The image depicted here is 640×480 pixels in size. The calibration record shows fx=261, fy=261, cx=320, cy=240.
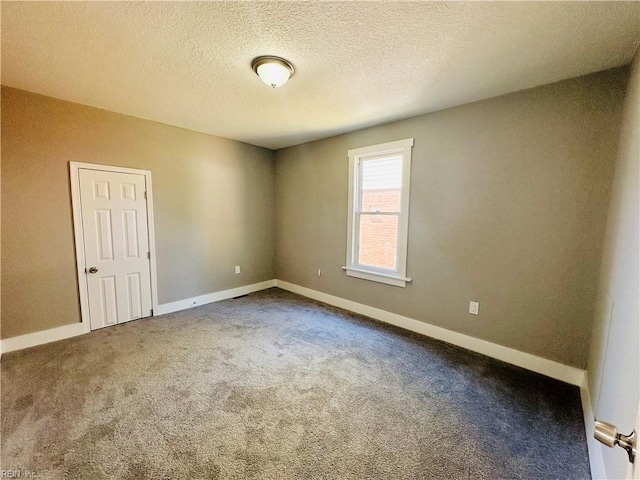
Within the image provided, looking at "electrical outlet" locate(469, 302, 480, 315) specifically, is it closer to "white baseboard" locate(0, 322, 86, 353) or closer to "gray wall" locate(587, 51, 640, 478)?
"gray wall" locate(587, 51, 640, 478)

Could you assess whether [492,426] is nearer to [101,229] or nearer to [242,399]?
[242,399]

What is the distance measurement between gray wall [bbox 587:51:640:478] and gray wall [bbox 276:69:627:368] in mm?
170

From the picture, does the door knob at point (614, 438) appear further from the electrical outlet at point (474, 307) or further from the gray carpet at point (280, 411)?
the electrical outlet at point (474, 307)

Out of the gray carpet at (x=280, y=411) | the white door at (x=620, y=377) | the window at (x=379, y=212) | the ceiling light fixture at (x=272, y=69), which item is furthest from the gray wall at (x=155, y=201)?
the white door at (x=620, y=377)

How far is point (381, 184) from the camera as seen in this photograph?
137 inches

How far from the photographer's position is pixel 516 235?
244 cm

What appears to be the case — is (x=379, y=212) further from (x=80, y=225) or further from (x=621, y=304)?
(x=80, y=225)

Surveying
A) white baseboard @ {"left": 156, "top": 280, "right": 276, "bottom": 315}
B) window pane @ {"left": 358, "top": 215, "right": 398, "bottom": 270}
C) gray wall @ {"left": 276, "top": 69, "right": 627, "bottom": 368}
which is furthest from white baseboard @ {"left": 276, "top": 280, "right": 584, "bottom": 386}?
white baseboard @ {"left": 156, "top": 280, "right": 276, "bottom": 315}

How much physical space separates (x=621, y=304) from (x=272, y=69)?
2652 mm

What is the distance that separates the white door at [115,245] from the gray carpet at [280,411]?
43cm

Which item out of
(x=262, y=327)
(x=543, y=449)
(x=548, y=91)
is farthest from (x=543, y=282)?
(x=262, y=327)

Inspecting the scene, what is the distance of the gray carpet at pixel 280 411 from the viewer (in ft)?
4.82

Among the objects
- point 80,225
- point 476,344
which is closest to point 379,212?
point 476,344

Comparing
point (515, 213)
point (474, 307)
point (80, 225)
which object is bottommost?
point (474, 307)
